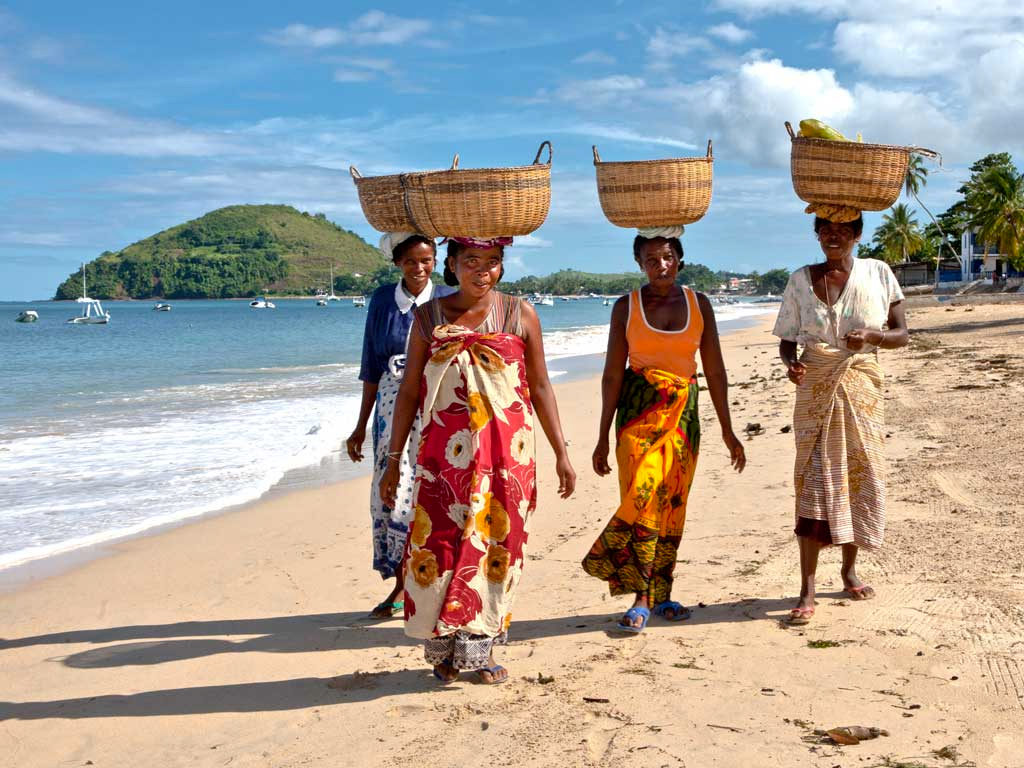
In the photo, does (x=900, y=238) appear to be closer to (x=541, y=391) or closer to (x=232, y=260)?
(x=541, y=391)

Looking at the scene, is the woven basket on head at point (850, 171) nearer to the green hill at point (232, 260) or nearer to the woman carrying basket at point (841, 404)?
the woman carrying basket at point (841, 404)

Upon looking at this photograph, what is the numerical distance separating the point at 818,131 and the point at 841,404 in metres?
1.25

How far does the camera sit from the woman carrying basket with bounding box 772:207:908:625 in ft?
14.5

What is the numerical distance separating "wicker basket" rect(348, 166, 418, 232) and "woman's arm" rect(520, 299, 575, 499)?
748mm

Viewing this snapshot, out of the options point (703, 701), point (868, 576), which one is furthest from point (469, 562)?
point (868, 576)

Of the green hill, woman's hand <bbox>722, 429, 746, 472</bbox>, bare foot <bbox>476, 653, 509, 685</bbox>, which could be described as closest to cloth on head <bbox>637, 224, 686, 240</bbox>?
woman's hand <bbox>722, 429, 746, 472</bbox>

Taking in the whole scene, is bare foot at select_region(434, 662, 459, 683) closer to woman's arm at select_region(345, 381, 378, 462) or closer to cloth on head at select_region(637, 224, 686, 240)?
woman's arm at select_region(345, 381, 378, 462)

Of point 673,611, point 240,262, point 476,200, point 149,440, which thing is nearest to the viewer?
point 476,200

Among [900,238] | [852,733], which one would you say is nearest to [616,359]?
[852,733]

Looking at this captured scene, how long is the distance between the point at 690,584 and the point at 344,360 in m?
26.0

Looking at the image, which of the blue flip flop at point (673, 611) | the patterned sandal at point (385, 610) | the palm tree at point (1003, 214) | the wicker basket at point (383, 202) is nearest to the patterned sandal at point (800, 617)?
the blue flip flop at point (673, 611)

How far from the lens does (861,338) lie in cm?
430

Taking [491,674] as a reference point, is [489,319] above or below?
above

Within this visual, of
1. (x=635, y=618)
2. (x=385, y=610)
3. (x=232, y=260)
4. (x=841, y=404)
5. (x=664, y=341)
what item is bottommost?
(x=385, y=610)
